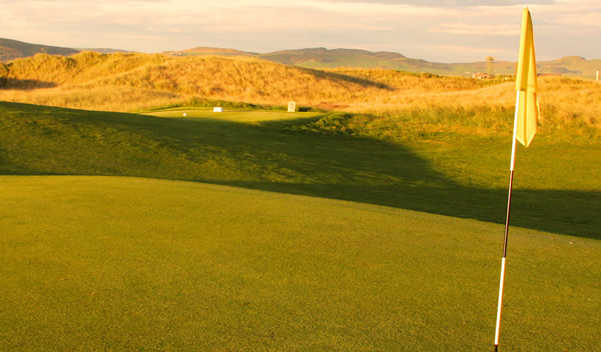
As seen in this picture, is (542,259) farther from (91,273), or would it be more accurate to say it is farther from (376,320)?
(91,273)

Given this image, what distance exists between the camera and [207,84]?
53812 millimetres

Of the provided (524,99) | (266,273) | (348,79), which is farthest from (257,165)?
(348,79)

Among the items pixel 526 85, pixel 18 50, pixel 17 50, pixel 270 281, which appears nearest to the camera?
pixel 526 85

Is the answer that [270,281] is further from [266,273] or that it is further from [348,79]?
[348,79]

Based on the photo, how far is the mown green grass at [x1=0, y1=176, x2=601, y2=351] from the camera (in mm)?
3076

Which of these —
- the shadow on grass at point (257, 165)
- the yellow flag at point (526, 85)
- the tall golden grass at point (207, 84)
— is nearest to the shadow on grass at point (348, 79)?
the tall golden grass at point (207, 84)

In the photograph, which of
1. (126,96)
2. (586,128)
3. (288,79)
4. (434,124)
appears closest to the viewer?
(586,128)

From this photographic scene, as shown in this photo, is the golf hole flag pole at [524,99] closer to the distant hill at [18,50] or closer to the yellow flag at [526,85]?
the yellow flag at [526,85]

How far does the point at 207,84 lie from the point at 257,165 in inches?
1647

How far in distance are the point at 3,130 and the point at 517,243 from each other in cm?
1223

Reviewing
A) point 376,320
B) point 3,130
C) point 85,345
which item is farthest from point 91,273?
→ point 3,130

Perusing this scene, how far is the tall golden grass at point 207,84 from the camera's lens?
35.1 metres

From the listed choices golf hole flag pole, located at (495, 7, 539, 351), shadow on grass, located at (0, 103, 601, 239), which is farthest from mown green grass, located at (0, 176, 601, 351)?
shadow on grass, located at (0, 103, 601, 239)

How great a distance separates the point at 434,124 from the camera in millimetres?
22875
